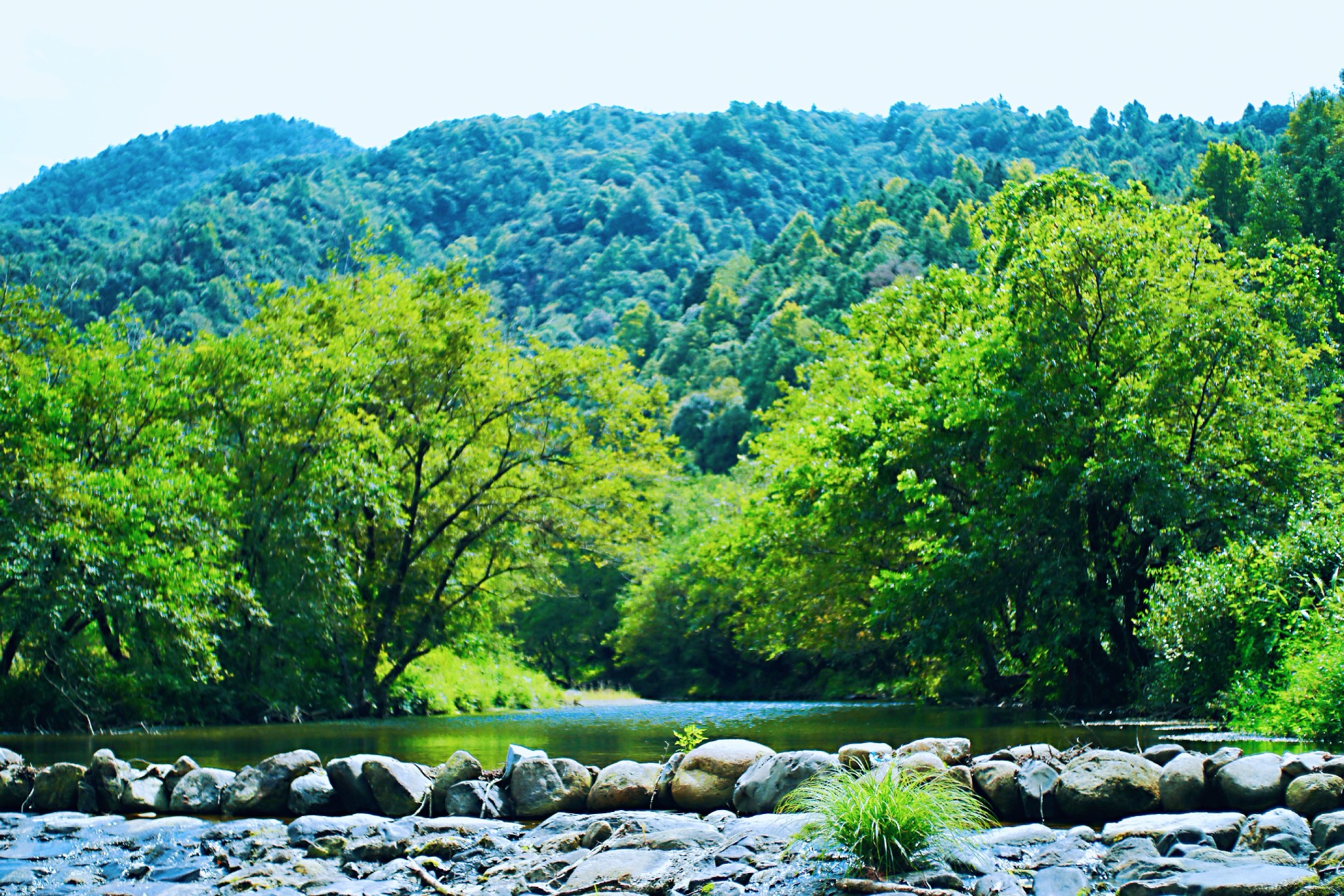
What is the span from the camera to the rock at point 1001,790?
30.5 feet

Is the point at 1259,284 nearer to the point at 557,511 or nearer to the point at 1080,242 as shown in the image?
the point at 1080,242

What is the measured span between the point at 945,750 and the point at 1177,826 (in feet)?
9.03

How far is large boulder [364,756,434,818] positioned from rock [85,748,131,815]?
240 cm

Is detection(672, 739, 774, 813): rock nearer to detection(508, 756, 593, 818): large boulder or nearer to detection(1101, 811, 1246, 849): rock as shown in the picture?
detection(508, 756, 593, 818): large boulder

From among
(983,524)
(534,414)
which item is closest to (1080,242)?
(983,524)

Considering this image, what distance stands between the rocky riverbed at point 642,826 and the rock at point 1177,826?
0.07 ft

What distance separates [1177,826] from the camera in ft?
25.6

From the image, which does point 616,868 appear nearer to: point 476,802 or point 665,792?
point 665,792

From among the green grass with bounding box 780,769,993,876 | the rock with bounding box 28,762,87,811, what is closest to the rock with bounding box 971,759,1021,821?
the green grass with bounding box 780,769,993,876

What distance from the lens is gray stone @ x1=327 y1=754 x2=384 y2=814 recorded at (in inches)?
408

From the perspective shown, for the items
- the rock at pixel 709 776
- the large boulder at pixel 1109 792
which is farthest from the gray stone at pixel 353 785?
the large boulder at pixel 1109 792

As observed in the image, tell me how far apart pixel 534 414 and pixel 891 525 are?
9.22 meters

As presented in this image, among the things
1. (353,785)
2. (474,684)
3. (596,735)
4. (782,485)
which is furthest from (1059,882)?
(474,684)

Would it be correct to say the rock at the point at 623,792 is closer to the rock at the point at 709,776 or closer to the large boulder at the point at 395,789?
the rock at the point at 709,776
